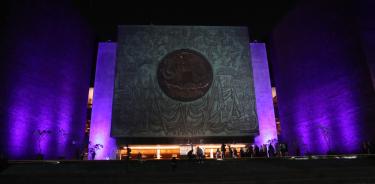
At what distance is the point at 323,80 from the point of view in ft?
62.9

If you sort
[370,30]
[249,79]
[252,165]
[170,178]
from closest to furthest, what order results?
[170,178], [252,165], [370,30], [249,79]

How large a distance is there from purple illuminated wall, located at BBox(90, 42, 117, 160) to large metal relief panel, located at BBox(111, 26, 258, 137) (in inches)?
74.5

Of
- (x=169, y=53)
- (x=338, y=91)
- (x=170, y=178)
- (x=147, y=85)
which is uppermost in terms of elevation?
(x=169, y=53)

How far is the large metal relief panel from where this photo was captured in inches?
878

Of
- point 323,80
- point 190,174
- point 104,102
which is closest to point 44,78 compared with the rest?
point 104,102

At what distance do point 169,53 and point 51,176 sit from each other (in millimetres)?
15344

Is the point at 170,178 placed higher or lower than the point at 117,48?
lower

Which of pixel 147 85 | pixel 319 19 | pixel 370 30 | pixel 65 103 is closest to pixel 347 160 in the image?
pixel 370 30

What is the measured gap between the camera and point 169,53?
78.3 feet

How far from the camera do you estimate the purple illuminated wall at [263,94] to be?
80.1 ft

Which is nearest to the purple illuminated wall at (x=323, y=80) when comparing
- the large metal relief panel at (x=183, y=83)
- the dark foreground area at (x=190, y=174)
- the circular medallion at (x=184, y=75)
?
the large metal relief panel at (x=183, y=83)

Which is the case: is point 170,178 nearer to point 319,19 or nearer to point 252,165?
point 252,165

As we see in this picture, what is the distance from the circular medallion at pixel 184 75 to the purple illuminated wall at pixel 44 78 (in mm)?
6170

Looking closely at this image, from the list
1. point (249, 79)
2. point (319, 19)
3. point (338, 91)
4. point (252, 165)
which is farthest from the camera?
point (249, 79)
